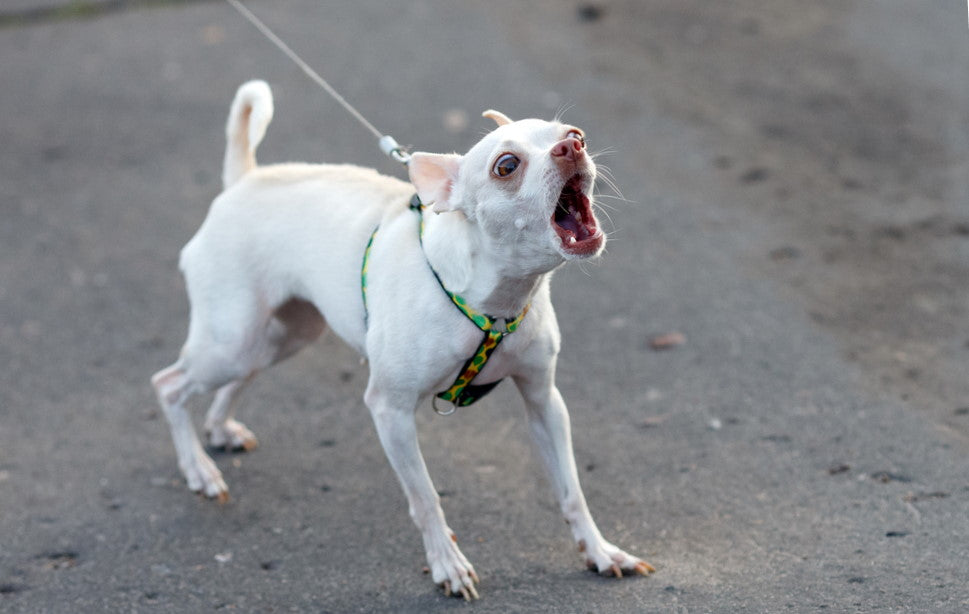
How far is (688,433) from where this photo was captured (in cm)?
504

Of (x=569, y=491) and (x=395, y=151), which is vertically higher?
(x=395, y=151)

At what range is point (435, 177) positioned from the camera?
3.59 meters

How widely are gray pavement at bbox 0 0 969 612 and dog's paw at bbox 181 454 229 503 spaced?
0.32 feet

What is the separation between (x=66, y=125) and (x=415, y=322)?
5.89m

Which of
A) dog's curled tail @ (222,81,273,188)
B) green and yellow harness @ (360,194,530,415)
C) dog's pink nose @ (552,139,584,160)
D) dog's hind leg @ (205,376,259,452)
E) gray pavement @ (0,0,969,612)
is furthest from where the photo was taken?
dog's hind leg @ (205,376,259,452)

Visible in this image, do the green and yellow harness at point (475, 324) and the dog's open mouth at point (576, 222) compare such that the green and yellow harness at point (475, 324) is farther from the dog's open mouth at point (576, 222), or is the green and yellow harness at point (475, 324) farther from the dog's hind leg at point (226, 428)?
the dog's hind leg at point (226, 428)

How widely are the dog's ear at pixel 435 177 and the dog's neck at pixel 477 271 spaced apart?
0.32ft

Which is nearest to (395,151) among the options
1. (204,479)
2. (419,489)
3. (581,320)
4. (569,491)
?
(419,489)

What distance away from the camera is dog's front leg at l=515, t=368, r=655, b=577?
3982 mm

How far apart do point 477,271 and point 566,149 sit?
524mm

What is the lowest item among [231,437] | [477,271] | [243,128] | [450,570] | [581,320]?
[231,437]

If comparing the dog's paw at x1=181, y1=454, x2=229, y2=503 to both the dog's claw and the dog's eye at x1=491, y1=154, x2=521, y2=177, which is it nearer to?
the dog's claw

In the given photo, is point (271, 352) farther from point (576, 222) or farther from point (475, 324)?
point (576, 222)

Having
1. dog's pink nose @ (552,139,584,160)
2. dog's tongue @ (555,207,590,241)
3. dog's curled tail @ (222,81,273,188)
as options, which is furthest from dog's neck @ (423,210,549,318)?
dog's curled tail @ (222,81,273,188)
